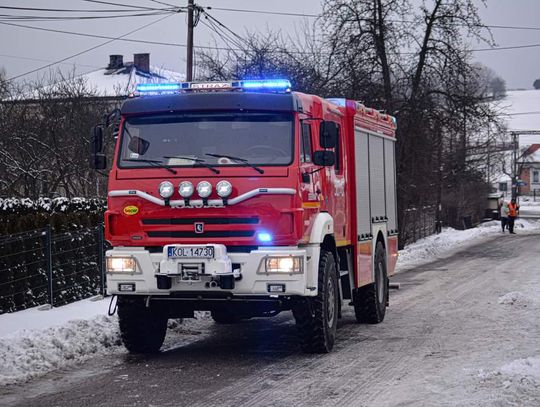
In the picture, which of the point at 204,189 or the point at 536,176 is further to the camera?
the point at 536,176

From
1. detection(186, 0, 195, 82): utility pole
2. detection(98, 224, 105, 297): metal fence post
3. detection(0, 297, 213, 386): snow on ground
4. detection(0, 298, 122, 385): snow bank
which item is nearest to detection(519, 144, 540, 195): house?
detection(186, 0, 195, 82): utility pole

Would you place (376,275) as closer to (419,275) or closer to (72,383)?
(72,383)

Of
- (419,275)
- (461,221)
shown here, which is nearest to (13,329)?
(419,275)

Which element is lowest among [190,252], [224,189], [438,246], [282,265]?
[438,246]

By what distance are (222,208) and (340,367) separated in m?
2.03

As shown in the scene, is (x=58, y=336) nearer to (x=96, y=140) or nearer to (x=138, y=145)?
(x=96, y=140)

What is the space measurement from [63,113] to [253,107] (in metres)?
25.2

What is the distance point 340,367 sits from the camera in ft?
31.4

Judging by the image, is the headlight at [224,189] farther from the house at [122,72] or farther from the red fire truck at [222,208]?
the house at [122,72]

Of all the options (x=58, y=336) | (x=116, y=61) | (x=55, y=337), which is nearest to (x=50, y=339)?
(x=55, y=337)

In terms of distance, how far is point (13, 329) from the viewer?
11.2 m

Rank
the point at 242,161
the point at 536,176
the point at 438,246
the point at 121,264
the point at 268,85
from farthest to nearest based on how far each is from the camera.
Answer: the point at 536,176
the point at 438,246
the point at 268,85
the point at 121,264
the point at 242,161

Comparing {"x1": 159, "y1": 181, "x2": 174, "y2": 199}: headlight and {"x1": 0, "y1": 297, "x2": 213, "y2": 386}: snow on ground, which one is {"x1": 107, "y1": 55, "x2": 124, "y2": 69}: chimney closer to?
{"x1": 0, "y1": 297, "x2": 213, "y2": 386}: snow on ground

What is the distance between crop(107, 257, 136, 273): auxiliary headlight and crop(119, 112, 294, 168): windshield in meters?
1.01
